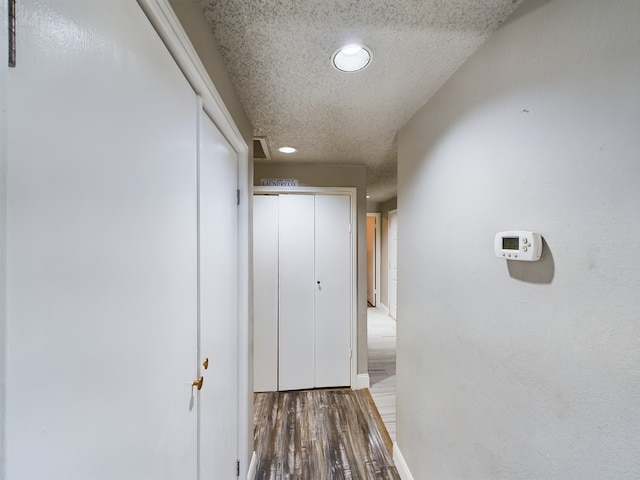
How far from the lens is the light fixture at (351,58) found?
3.53 feet

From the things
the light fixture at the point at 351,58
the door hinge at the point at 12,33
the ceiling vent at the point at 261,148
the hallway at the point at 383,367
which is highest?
the ceiling vent at the point at 261,148

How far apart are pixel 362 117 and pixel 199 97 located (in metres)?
1.08

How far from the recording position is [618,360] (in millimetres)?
604

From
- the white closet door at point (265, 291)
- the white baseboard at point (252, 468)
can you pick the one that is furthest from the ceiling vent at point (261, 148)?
the white baseboard at point (252, 468)

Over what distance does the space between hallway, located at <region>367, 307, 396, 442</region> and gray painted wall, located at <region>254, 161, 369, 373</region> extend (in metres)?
0.27

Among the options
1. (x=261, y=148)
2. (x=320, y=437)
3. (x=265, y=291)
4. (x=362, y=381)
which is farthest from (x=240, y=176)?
(x=362, y=381)

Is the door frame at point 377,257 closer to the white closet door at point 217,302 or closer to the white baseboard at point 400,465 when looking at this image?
the white baseboard at point 400,465

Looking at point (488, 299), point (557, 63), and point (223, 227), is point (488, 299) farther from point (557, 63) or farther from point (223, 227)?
point (223, 227)

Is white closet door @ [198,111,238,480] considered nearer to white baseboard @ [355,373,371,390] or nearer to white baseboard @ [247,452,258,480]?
white baseboard @ [247,452,258,480]

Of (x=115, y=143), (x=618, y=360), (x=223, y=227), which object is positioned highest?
(x=115, y=143)

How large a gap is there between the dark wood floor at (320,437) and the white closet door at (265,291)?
0.24m

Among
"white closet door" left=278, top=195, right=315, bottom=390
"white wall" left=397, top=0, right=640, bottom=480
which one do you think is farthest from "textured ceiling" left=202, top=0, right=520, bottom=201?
"white closet door" left=278, top=195, right=315, bottom=390

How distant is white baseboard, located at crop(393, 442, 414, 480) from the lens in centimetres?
161

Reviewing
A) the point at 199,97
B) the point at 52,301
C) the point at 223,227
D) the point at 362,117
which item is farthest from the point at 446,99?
the point at 52,301
